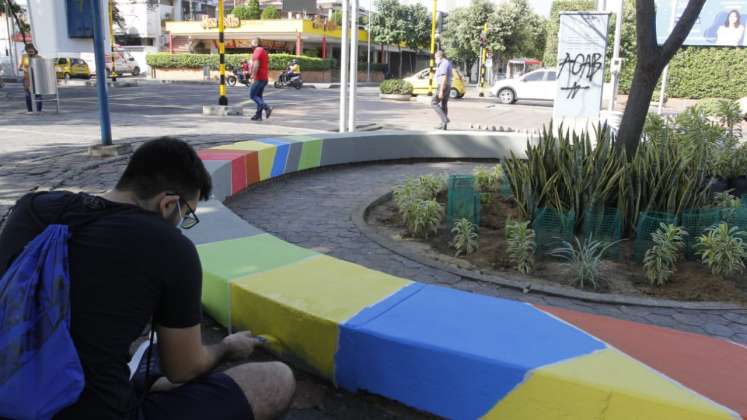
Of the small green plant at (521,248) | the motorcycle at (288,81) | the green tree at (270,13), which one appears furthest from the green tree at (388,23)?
the small green plant at (521,248)

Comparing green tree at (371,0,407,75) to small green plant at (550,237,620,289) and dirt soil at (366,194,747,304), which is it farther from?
small green plant at (550,237,620,289)

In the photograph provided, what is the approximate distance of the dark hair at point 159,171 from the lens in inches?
75.6

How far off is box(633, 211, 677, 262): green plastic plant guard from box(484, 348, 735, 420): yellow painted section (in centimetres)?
268

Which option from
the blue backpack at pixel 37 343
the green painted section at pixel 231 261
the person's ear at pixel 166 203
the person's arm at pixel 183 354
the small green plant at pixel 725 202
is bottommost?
the green painted section at pixel 231 261

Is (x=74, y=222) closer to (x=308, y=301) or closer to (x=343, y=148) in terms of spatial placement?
(x=308, y=301)

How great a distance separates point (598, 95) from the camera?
441 inches

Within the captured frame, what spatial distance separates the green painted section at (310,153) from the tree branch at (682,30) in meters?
4.71

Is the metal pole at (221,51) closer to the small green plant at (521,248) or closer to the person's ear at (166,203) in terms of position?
the small green plant at (521,248)

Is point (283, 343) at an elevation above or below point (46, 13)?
below

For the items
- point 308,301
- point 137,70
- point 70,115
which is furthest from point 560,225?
point 137,70

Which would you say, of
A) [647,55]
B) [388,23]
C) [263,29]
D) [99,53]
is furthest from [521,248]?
[388,23]

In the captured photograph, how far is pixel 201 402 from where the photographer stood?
200cm

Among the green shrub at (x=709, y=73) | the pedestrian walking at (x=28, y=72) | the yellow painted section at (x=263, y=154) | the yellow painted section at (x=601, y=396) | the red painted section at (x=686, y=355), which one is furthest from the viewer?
the green shrub at (x=709, y=73)

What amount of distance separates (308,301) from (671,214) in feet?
11.3
